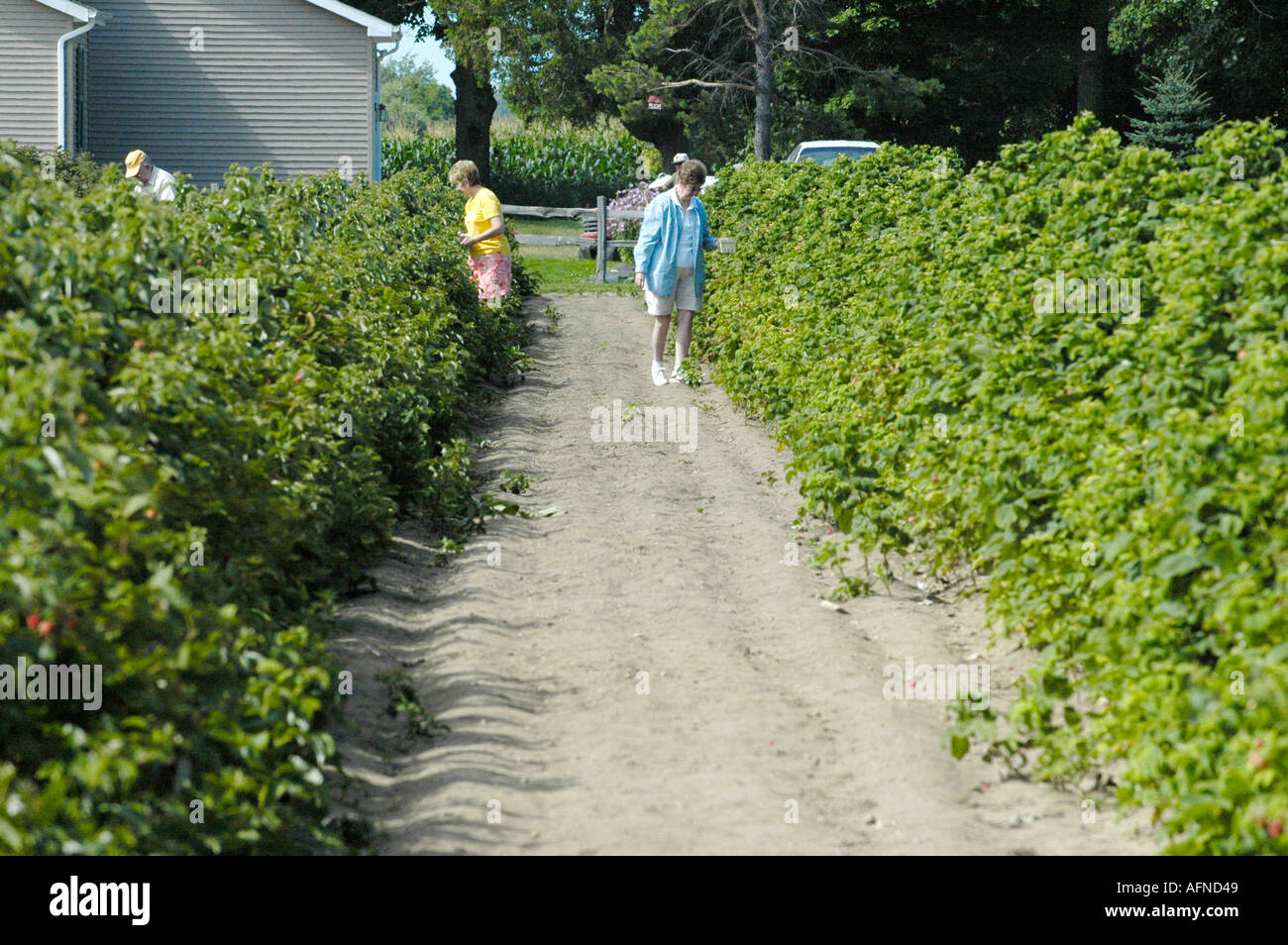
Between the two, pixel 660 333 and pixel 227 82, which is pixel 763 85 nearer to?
pixel 227 82

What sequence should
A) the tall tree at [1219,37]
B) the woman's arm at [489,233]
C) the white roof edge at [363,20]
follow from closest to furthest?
1. the woman's arm at [489,233]
2. the white roof edge at [363,20]
3. the tall tree at [1219,37]

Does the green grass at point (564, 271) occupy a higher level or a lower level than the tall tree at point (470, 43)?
lower

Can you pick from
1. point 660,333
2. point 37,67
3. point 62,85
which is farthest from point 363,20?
point 660,333

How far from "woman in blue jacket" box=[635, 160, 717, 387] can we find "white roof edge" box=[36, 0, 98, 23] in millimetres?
15291

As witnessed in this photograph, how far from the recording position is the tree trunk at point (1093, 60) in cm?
3988

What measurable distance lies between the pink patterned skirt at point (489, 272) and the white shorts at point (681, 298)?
5.63ft

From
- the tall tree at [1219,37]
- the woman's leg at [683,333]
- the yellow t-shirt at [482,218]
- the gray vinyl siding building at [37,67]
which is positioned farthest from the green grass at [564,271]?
the tall tree at [1219,37]

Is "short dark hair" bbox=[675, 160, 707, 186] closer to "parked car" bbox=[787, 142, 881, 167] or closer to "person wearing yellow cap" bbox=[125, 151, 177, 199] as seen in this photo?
"person wearing yellow cap" bbox=[125, 151, 177, 199]

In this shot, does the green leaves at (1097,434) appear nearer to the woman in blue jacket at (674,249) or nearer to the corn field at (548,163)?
the woman in blue jacket at (674,249)

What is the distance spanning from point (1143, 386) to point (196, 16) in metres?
25.0

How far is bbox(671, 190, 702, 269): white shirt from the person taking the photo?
41.9 feet

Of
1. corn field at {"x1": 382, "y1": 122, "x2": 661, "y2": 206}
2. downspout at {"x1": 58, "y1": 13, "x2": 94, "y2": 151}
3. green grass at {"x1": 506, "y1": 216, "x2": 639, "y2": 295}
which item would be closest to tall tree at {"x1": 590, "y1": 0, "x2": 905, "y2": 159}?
green grass at {"x1": 506, "y1": 216, "x2": 639, "y2": 295}
